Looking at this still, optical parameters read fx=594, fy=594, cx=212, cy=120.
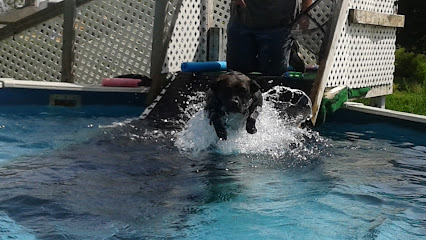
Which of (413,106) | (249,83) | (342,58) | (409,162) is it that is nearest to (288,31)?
(342,58)

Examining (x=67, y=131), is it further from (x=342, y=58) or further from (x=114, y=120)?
(x=342, y=58)

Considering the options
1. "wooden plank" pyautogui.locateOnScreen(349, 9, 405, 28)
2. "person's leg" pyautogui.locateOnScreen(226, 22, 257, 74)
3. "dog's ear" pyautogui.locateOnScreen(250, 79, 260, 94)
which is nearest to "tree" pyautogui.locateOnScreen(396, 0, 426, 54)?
"wooden plank" pyautogui.locateOnScreen(349, 9, 405, 28)

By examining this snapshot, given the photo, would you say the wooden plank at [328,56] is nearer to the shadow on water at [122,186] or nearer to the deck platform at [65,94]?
the shadow on water at [122,186]

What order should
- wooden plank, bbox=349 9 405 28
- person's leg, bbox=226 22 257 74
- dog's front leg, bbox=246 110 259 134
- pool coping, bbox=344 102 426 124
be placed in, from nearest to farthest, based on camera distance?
dog's front leg, bbox=246 110 259 134 < pool coping, bbox=344 102 426 124 < person's leg, bbox=226 22 257 74 < wooden plank, bbox=349 9 405 28

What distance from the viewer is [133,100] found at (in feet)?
28.8

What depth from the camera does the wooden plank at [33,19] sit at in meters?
9.61

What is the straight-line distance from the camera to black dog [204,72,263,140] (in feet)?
18.1

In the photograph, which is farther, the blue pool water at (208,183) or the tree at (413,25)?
the tree at (413,25)

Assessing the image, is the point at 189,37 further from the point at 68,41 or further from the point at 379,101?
the point at 379,101

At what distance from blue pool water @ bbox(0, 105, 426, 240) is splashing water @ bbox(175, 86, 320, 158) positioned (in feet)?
0.06

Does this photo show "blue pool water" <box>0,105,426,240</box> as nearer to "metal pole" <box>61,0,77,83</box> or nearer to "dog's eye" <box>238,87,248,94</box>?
"dog's eye" <box>238,87,248,94</box>

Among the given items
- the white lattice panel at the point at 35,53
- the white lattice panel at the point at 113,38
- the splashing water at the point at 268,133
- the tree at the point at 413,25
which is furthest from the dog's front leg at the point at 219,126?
the tree at the point at 413,25

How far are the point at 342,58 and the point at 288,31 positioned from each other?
2.92 ft

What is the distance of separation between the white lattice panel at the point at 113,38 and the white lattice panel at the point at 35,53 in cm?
47
